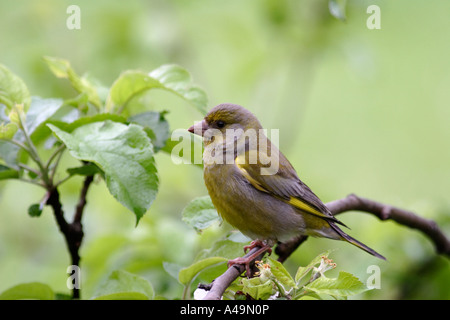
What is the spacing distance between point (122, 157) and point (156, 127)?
0.37 m

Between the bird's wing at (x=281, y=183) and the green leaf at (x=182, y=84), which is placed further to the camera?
the bird's wing at (x=281, y=183)

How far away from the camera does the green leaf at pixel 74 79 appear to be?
2492 millimetres

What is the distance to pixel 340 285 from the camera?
6.12 ft

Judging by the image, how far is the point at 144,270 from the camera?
317 cm

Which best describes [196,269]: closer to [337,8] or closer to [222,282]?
[222,282]

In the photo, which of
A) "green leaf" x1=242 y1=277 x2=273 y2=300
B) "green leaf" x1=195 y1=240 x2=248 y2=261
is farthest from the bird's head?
"green leaf" x1=242 y1=277 x2=273 y2=300

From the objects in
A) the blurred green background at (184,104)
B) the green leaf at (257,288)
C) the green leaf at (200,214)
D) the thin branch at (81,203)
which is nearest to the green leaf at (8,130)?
the thin branch at (81,203)

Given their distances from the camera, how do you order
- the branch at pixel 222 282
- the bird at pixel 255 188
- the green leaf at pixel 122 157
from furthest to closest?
the bird at pixel 255 188, the green leaf at pixel 122 157, the branch at pixel 222 282

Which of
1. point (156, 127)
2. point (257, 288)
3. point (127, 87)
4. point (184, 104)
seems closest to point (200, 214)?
point (156, 127)

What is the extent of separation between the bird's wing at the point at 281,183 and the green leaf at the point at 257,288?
41.8 inches

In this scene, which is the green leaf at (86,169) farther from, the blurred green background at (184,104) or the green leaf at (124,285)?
the blurred green background at (184,104)

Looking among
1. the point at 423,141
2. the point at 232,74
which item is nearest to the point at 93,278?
the point at 232,74

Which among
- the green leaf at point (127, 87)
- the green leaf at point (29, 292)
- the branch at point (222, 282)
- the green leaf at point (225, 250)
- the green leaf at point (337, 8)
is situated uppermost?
the green leaf at point (337, 8)

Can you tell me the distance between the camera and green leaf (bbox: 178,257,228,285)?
2105 millimetres
